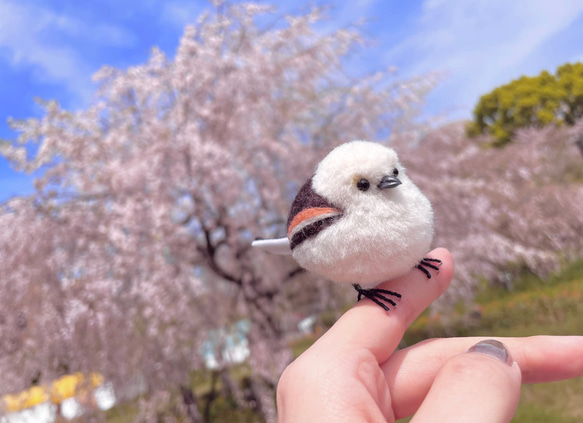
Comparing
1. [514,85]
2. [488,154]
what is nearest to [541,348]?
[488,154]

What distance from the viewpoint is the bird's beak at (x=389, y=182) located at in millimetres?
1134

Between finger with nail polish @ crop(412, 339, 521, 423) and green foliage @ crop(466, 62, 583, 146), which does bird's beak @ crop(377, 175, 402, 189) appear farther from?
green foliage @ crop(466, 62, 583, 146)

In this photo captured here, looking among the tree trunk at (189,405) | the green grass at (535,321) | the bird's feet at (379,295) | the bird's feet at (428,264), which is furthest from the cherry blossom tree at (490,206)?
the tree trunk at (189,405)

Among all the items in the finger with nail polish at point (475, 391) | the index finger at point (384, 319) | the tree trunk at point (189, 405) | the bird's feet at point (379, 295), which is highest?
the bird's feet at point (379, 295)

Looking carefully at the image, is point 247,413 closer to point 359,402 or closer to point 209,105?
point 209,105

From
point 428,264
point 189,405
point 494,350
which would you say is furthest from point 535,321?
point 494,350

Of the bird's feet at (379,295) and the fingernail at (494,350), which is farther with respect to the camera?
the bird's feet at (379,295)

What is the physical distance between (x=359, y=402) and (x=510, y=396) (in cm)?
34

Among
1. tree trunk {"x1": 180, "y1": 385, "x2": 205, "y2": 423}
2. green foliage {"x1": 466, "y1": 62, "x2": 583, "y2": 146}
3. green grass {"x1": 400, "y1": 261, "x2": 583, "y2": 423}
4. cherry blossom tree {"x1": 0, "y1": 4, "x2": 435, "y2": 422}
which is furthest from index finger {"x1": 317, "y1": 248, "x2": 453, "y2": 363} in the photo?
green foliage {"x1": 466, "y1": 62, "x2": 583, "y2": 146}

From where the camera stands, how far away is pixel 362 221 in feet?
3.72

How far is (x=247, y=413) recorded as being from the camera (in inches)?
293

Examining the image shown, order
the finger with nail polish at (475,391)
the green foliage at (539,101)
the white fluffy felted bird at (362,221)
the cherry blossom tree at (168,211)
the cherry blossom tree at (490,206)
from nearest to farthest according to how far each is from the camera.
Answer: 1. the finger with nail polish at (475,391)
2. the white fluffy felted bird at (362,221)
3. the cherry blossom tree at (168,211)
4. the cherry blossom tree at (490,206)
5. the green foliage at (539,101)

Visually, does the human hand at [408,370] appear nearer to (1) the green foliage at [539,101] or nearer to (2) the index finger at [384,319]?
(2) the index finger at [384,319]

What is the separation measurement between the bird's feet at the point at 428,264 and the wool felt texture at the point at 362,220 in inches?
4.7
